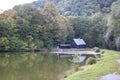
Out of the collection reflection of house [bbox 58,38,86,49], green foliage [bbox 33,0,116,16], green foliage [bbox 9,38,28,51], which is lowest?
reflection of house [bbox 58,38,86,49]

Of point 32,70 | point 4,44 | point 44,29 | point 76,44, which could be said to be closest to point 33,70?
point 32,70

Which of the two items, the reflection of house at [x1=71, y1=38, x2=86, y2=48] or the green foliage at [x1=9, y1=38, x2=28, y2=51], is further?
the reflection of house at [x1=71, y1=38, x2=86, y2=48]

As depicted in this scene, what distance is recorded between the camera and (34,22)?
66.4m

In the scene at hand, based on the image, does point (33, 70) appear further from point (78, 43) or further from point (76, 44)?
point (78, 43)

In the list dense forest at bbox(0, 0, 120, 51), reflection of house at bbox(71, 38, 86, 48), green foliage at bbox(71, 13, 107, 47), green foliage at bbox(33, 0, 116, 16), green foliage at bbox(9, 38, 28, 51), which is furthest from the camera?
green foliage at bbox(33, 0, 116, 16)

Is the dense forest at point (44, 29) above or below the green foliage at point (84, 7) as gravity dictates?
below

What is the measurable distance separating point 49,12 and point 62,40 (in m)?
7.31

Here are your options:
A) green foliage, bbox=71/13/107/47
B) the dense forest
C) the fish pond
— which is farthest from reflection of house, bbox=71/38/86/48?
the fish pond

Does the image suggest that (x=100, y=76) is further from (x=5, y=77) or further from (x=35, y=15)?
(x=35, y=15)

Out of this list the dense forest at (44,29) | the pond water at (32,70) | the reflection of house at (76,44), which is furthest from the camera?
the reflection of house at (76,44)

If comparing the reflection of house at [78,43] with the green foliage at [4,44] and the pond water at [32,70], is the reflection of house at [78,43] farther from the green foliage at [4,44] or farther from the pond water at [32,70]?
the pond water at [32,70]

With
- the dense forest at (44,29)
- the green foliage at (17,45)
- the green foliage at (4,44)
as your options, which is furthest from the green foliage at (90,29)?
the green foliage at (4,44)

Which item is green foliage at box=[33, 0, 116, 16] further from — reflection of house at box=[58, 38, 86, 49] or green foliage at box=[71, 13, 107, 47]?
reflection of house at box=[58, 38, 86, 49]

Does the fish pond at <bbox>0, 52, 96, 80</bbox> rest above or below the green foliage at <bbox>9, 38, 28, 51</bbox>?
above
